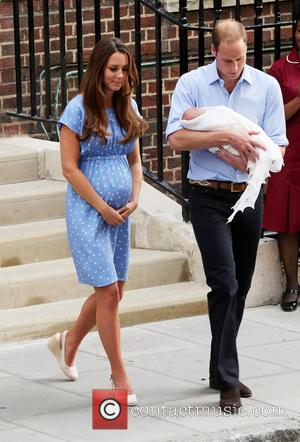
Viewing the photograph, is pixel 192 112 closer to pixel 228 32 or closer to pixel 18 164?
pixel 228 32

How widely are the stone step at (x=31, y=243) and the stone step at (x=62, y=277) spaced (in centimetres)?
6

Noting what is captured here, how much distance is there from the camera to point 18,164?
928 cm

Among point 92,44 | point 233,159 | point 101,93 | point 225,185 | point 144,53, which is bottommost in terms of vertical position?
point 225,185

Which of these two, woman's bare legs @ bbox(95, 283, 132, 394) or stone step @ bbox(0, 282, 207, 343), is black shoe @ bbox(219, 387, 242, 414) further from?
stone step @ bbox(0, 282, 207, 343)

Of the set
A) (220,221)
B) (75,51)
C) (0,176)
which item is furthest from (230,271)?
(75,51)

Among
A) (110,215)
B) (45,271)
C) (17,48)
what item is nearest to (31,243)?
(45,271)

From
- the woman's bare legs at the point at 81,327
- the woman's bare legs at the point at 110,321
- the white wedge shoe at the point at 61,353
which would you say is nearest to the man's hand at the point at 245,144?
the woman's bare legs at the point at 110,321

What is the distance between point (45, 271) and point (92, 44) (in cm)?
274

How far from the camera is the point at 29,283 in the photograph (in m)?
8.02

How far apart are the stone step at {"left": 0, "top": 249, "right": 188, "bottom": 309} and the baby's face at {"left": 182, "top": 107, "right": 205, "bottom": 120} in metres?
2.03

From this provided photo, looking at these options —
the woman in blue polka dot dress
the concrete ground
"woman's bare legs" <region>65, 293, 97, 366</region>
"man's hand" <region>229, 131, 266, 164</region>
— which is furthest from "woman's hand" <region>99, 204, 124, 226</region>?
the concrete ground

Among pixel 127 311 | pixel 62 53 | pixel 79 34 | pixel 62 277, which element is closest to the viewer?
pixel 127 311

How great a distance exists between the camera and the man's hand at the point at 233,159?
20.9 feet

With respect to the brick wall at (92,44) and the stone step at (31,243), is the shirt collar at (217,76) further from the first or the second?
the brick wall at (92,44)
